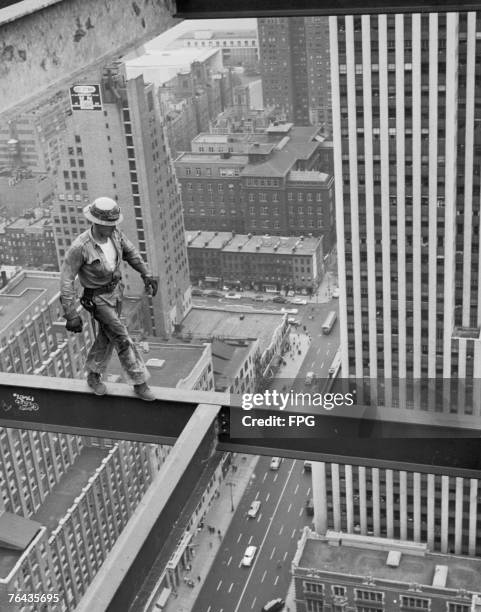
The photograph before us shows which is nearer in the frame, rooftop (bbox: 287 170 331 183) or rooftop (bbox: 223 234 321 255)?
rooftop (bbox: 223 234 321 255)

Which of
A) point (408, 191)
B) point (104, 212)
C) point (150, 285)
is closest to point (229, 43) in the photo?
point (408, 191)

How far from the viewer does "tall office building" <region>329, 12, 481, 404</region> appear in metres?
20.6

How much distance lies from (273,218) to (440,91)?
13616 mm

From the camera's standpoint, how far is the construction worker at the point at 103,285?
12.1ft

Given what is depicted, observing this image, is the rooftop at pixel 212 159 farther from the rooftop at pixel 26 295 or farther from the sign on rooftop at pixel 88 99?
the rooftop at pixel 26 295

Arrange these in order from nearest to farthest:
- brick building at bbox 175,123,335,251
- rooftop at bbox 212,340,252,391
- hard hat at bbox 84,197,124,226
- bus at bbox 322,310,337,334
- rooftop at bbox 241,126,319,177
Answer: hard hat at bbox 84,197,124,226, rooftop at bbox 212,340,252,391, bus at bbox 322,310,337,334, brick building at bbox 175,123,335,251, rooftop at bbox 241,126,319,177

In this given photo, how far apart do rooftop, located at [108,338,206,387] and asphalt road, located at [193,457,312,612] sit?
151 inches

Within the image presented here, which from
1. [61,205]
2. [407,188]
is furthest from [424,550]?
[61,205]

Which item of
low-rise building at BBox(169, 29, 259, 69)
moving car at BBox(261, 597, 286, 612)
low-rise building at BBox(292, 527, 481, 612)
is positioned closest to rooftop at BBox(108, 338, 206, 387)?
low-rise building at BBox(292, 527, 481, 612)

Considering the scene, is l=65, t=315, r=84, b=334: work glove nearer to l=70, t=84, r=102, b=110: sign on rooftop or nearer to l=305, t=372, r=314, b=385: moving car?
l=305, t=372, r=314, b=385: moving car

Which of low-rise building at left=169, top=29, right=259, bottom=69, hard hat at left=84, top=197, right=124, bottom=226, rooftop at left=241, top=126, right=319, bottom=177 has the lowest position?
rooftop at left=241, top=126, right=319, bottom=177

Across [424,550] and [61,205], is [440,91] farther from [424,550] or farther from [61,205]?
[61,205]

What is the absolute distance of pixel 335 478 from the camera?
25.3 metres

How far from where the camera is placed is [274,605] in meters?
22.8
